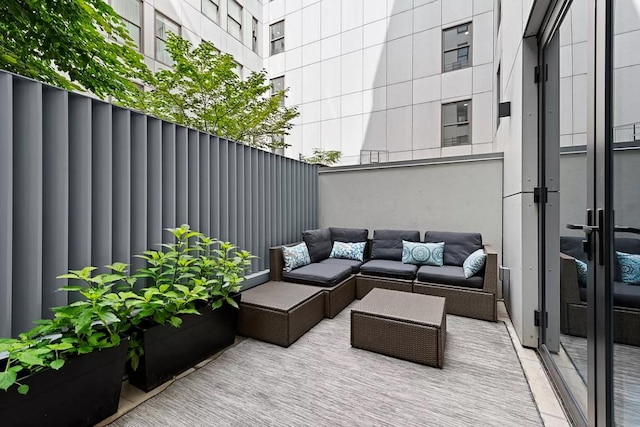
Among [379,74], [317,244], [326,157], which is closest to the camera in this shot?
[317,244]

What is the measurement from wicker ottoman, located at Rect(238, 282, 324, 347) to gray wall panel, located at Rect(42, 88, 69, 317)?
1444 millimetres

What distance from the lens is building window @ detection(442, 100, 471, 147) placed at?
8266 mm

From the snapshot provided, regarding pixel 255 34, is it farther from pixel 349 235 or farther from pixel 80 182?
pixel 80 182

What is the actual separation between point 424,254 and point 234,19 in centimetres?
1097

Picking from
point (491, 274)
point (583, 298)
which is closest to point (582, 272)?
point (583, 298)

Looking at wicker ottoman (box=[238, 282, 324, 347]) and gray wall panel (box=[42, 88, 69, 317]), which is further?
wicker ottoman (box=[238, 282, 324, 347])

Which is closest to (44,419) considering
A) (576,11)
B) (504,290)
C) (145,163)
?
(145,163)

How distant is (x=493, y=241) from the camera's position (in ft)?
12.9

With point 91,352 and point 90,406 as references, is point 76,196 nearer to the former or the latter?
point 91,352

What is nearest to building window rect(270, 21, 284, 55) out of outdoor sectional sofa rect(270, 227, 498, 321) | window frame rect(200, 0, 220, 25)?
window frame rect(200, 0, 220, 25)

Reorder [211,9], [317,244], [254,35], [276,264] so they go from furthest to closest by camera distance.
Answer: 1. [254,35]
2. [211,9]
3. [317,244]
4. [276,264]

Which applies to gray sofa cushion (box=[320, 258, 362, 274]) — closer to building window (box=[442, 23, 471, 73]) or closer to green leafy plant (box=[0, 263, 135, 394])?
green leafy plant (box=[0, 263, 135, 394])

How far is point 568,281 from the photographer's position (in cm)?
194

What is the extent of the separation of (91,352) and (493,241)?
14.7ft
